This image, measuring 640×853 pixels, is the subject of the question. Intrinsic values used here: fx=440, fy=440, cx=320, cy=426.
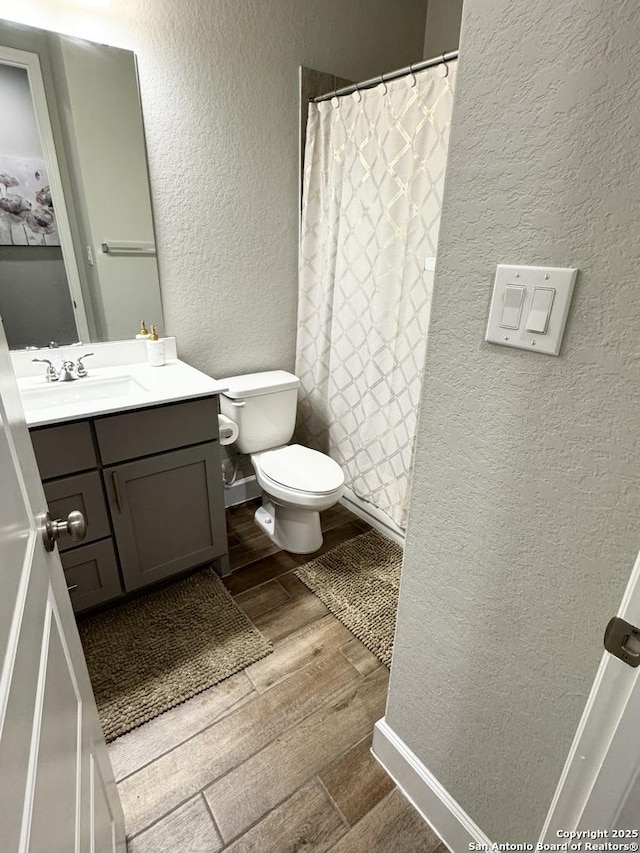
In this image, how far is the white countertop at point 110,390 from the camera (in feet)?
4.44

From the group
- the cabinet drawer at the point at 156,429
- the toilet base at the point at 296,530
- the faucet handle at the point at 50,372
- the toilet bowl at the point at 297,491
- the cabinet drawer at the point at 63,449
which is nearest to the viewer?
the cabinet drawer at the point at 63,449

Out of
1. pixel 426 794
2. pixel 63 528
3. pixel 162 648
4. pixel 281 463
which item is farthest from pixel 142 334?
pixel 426 794

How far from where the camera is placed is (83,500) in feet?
4.73

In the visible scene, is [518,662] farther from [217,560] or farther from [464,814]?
[217,560]

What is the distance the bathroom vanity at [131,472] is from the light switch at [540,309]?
115 centimetres

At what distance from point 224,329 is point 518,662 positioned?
1819 mm

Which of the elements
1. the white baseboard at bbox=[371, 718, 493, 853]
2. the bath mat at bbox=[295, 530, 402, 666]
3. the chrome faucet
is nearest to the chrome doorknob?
the white baseboard at bbox=[371, 718, 493, 853]

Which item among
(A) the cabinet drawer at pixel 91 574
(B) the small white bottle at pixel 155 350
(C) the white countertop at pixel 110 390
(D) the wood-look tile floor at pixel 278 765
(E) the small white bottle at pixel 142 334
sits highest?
(E) the small white bottle at pixel 142 334

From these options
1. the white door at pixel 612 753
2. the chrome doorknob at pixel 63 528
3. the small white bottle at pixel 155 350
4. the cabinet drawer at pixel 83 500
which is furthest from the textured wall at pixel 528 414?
the small white bottle at pixel 155 350

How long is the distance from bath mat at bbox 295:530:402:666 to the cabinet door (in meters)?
0.49

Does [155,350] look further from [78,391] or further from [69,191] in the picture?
[69,191]

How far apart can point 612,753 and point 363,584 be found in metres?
1.39

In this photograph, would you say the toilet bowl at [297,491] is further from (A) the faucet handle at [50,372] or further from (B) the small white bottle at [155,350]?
(A) the faucet handle at [50,372]

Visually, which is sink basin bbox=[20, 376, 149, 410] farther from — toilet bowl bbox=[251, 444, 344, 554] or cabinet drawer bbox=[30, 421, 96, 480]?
toilet bowl bbox=[251, 444, 344, 554]
